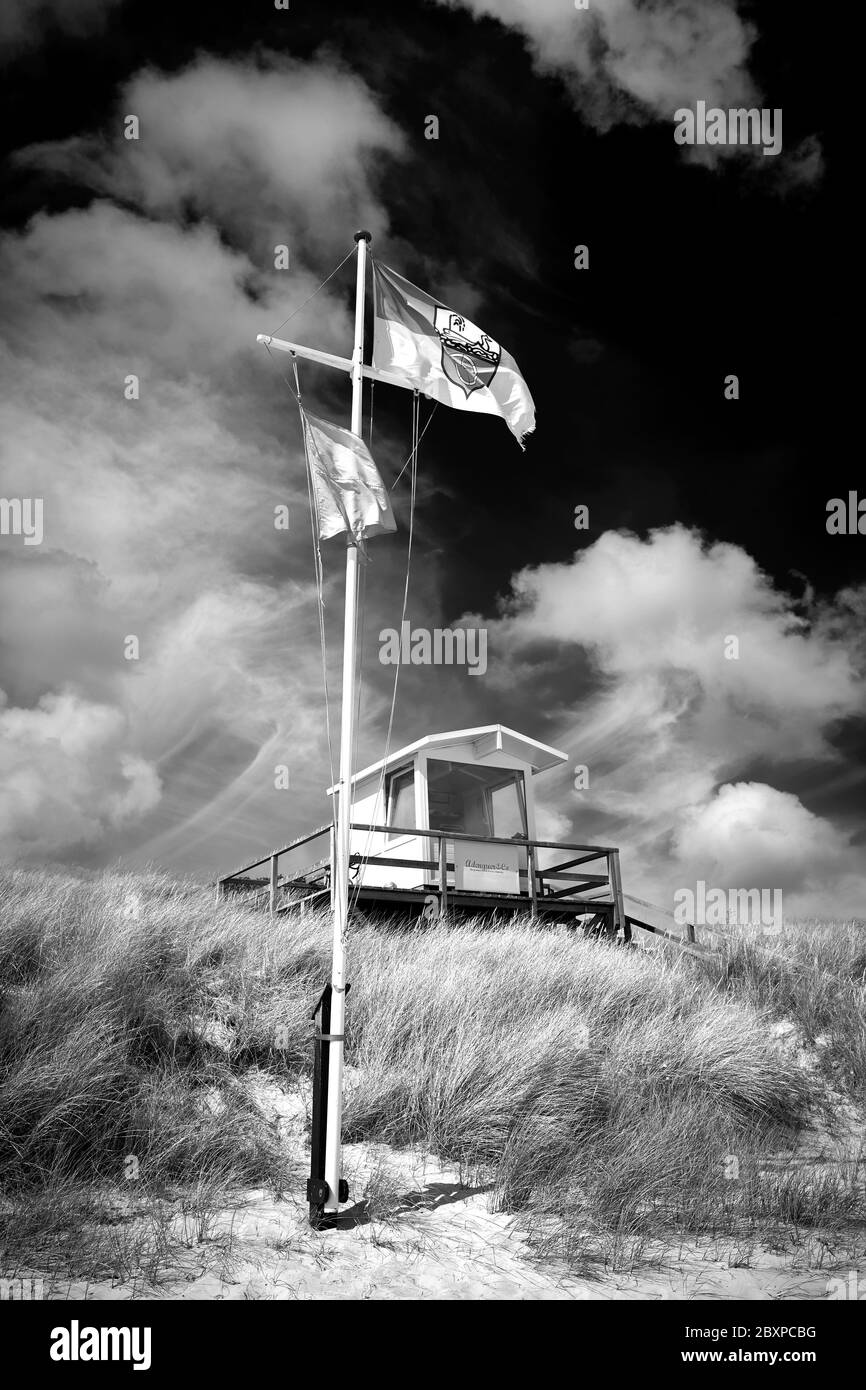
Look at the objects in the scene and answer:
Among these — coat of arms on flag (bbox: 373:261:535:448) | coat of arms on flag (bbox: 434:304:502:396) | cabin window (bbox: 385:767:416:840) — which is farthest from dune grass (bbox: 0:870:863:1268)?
cabin window (bbox: 385:767:416:840)

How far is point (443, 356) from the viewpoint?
8.34 metres

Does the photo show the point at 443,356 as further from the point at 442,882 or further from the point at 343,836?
the point at 442,882

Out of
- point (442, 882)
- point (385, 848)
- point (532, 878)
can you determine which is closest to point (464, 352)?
point (442, 882)

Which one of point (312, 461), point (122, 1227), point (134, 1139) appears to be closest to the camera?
point (122, 1227)

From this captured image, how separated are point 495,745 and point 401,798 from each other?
8.01ft

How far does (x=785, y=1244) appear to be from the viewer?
20.3 feet

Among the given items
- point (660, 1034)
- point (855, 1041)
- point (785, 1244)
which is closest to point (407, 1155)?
point (785, 1244)

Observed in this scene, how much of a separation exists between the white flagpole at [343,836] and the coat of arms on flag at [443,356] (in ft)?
0.83

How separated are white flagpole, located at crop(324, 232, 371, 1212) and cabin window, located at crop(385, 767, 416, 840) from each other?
10.8m

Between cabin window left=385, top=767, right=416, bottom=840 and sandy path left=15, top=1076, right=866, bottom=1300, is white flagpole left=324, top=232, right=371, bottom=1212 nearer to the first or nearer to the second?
sandy path left=15, top=1076, right=866, bottom=1300

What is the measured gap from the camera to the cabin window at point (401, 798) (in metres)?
18.1

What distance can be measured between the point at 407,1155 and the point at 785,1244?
286 centimetres

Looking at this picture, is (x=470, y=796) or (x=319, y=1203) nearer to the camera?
(x=319, y=1203)
